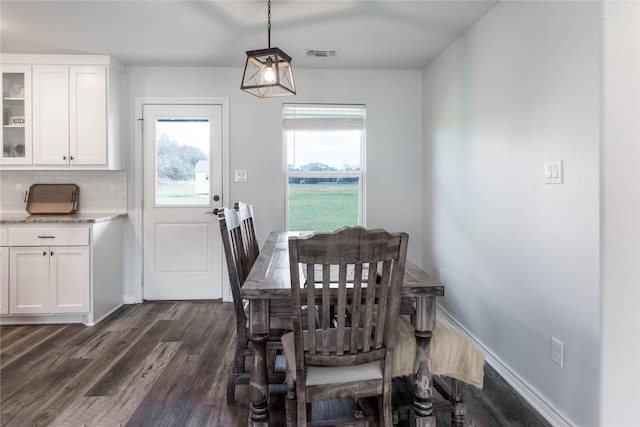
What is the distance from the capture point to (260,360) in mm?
1484

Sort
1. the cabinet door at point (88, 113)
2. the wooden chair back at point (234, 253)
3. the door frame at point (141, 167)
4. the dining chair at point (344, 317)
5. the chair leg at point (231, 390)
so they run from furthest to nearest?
the door frame at point (141, 167), the cabinet door at point (88, 113), the chair leg at point (231, 390), the wooden chair back at point (234, 253), the dining chair at point (344, 317)

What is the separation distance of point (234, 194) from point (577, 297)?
2.95 m

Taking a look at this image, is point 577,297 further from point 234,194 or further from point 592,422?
point 234,194

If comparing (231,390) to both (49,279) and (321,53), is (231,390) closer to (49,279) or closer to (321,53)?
(49,279)

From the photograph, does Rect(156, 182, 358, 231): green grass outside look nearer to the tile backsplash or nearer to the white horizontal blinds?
the white horizontal blinds

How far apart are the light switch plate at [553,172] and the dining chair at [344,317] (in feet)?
3.34

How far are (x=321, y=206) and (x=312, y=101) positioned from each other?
3.66ft

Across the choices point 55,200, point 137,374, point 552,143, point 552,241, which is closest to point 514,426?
point 552,241

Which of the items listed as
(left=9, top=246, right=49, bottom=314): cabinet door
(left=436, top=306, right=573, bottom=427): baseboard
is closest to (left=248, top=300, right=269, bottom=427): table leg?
(left=436, top=306, right=573, bottom=427): baseboard

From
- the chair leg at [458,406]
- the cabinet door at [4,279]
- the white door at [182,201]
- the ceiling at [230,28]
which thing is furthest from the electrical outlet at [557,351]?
the cabinet door at [4,279]

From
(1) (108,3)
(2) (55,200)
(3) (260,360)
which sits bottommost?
(3) (260,360)

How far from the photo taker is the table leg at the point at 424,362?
1.46 meters

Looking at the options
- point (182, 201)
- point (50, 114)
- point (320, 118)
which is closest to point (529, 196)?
point (320, 118)

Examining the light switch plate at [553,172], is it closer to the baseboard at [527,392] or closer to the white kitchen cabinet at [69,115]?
the baseboard at [527,392]
